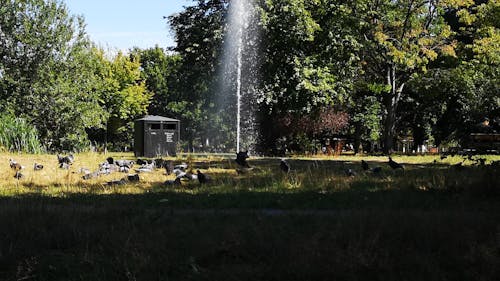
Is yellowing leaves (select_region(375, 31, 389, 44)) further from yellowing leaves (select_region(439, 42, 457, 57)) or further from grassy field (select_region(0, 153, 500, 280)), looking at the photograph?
grassy field (select_region(0, 153, 500, 280))

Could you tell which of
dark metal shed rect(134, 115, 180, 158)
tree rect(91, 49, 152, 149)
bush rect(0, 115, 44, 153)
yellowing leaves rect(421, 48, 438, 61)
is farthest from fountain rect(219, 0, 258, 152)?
tree rect(91, 49, 152, 149)

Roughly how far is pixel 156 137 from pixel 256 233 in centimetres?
1554

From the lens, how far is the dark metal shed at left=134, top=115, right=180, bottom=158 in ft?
63.9

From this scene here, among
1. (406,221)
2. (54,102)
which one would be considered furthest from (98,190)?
(54,102)

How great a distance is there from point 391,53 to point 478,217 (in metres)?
20.7

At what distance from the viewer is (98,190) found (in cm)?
774

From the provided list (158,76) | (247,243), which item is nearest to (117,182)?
(247,243)

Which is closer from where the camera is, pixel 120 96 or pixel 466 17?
pixel 466 17

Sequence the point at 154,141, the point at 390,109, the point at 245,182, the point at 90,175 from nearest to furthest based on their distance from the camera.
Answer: the point at 245,182
the point at 90,175
the point at 154,141
the point at 390,109

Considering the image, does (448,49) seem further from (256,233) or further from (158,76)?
(158,76)

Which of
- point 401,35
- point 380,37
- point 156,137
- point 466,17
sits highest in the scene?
point 466,17

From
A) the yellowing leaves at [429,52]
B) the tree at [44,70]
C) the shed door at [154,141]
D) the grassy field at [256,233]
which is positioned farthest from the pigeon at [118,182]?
the yellowing leaves at [429,52]

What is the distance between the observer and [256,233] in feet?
14.9

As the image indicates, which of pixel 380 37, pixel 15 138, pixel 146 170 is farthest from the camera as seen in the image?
pixel 380 37
